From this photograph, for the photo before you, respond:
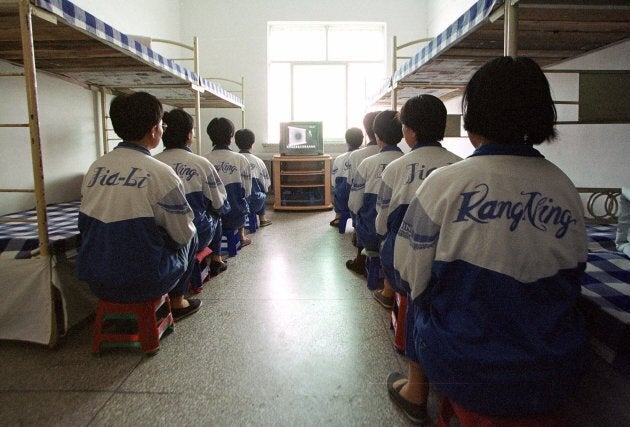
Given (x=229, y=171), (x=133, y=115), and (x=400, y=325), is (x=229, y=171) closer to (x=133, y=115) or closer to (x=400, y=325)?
(x=133, y=115)

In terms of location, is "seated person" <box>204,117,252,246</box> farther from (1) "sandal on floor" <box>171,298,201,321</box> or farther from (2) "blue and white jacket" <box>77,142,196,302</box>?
(2) "blue and white jacket" <box>77,142,196,302</box>

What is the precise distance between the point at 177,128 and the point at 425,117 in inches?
72.6

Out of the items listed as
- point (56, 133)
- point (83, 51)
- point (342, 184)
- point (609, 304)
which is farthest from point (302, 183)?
point (609, 304)

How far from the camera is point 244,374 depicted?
1886 millimetres

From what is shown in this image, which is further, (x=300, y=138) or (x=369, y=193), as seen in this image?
(x=300, y=138)

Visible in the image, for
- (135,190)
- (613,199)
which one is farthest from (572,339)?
(613,199)

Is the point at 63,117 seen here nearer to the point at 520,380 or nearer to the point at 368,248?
the point at 368,248

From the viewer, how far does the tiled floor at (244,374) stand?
157 centimetres

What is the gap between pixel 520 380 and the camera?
1.05 m

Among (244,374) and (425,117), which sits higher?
(425,117)

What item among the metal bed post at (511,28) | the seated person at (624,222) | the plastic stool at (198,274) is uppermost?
the metal bed post at (511,28)

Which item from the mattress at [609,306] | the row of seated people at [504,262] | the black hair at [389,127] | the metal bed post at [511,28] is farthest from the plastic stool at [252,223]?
the row of seated people at [504,262]

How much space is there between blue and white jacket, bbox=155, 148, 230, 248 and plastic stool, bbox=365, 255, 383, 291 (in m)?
1.18

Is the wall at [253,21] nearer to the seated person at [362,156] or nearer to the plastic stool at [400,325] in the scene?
the seated person at [362,156]
